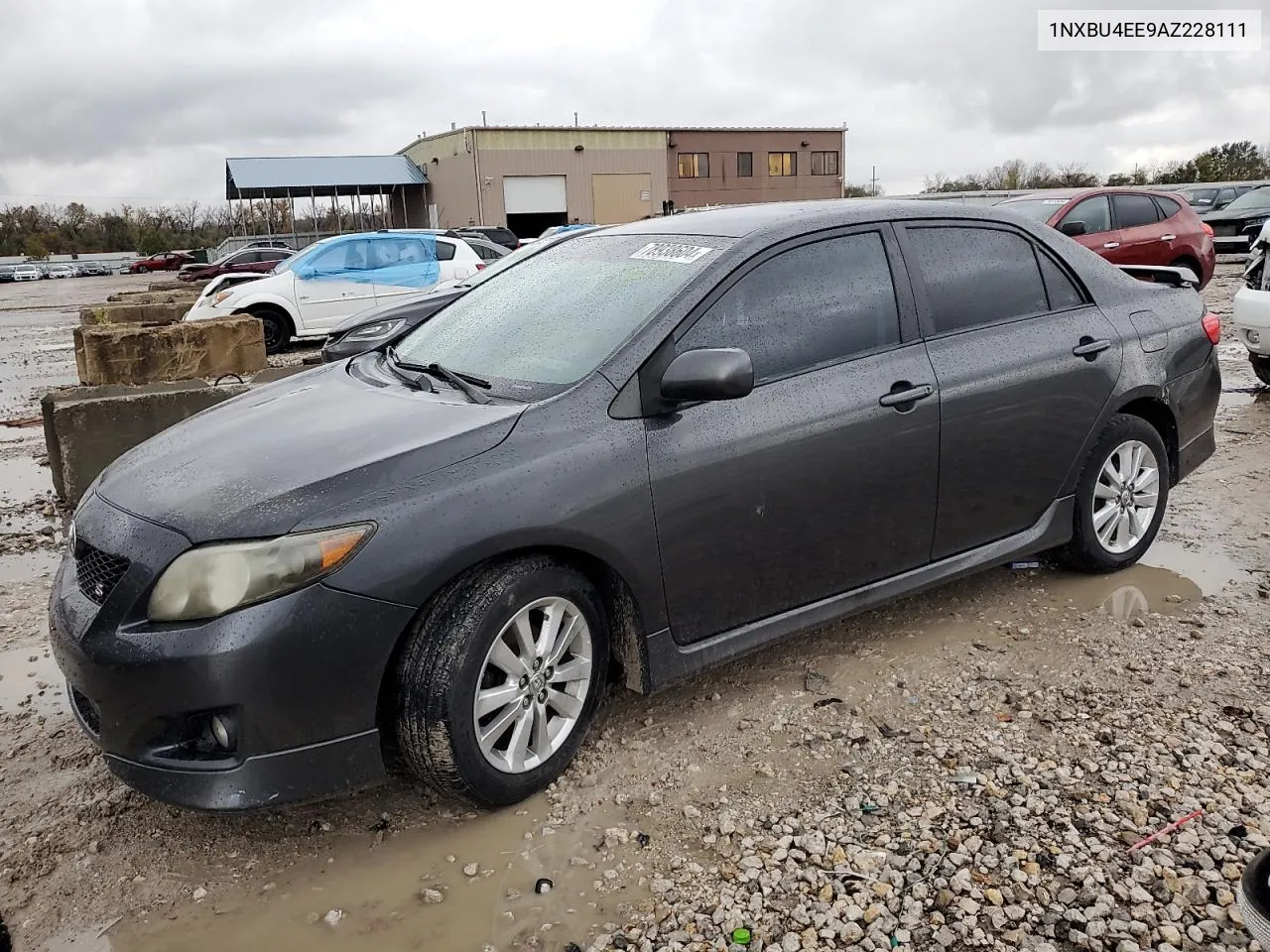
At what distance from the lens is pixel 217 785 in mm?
2617

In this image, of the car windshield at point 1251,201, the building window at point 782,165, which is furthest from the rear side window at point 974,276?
the building window at point 782,165

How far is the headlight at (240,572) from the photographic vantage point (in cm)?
259

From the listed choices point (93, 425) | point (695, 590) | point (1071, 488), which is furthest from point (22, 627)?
point (1071, 488)

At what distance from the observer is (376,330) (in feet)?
29.4

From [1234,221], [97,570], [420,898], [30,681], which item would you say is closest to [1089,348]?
[420,898]

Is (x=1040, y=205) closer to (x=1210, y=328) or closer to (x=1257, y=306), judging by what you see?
(x=1257, y=306)

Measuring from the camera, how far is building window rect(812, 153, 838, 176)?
62.0m

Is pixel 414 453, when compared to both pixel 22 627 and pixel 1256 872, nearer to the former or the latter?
pixel 1256 872

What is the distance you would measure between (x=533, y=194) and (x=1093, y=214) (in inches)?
1696

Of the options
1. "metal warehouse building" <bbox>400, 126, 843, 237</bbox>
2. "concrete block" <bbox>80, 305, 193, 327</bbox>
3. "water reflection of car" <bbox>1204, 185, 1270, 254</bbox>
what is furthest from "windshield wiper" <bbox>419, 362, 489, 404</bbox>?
"metal warehouse building" <bbox>400, 126, 843, 237</bbox>

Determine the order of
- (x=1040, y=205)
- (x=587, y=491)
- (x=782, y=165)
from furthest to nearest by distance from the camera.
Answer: (x=782, y=165) → (x=1040, y=205) → (x=587, y=491)

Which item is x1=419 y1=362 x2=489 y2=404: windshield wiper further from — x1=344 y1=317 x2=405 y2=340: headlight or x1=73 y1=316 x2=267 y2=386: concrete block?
x1=73 y1=316 x2=267 y2=386: concrete block

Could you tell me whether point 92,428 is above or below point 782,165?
below

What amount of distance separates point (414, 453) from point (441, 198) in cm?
5559
